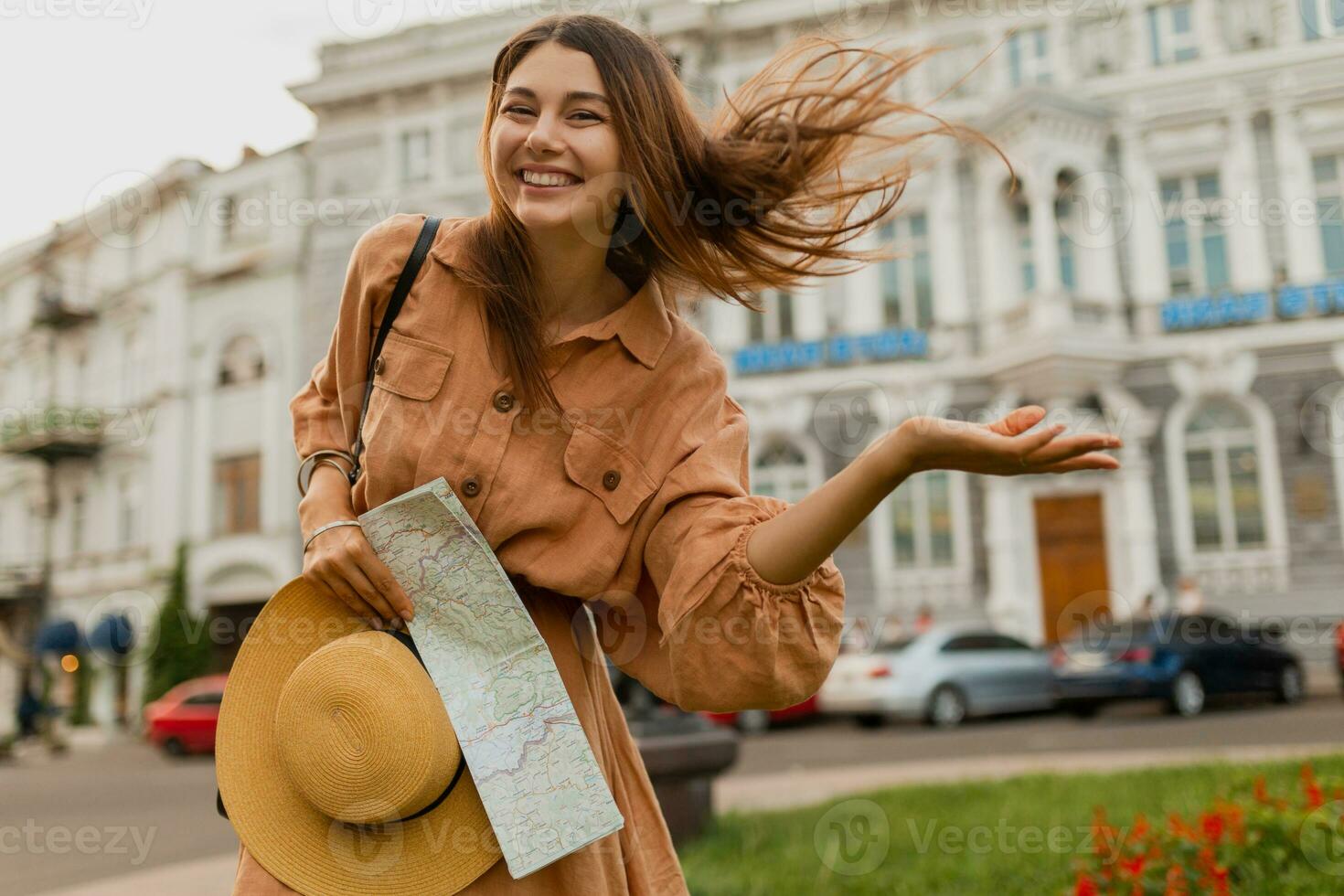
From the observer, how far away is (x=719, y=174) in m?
1.68

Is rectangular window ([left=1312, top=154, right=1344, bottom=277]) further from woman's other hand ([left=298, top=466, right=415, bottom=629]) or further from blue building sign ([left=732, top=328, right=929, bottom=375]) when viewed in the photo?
woman's other hand ([left=298, top=466, right=415, bottom=629])

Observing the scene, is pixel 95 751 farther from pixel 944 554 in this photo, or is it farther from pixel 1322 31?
pixel 1322 31

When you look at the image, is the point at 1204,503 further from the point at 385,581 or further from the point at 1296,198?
the point at 385,581

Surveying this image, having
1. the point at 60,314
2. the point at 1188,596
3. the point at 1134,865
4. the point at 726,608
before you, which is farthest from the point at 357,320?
the point at 60,314

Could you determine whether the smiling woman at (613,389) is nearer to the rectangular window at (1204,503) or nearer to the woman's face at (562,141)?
the woman's face at (562,141)

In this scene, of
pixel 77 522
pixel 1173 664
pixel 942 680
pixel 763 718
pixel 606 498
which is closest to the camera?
pixel 606 498

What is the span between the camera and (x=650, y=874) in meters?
1.62

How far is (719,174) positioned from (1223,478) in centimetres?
1710

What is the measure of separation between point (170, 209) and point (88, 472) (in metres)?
6.57

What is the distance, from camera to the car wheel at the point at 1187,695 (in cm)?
1191

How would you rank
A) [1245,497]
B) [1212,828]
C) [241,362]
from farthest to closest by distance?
[241,362] → [1245,497] → [1212,828]

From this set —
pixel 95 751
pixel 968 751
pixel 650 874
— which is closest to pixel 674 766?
pixel 650 874

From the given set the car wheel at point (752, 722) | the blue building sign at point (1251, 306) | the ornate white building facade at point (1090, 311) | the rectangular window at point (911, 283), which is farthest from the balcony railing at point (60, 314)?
the blue building sign at point (1251, 306)

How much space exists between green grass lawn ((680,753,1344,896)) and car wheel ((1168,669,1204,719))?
5.85 m
